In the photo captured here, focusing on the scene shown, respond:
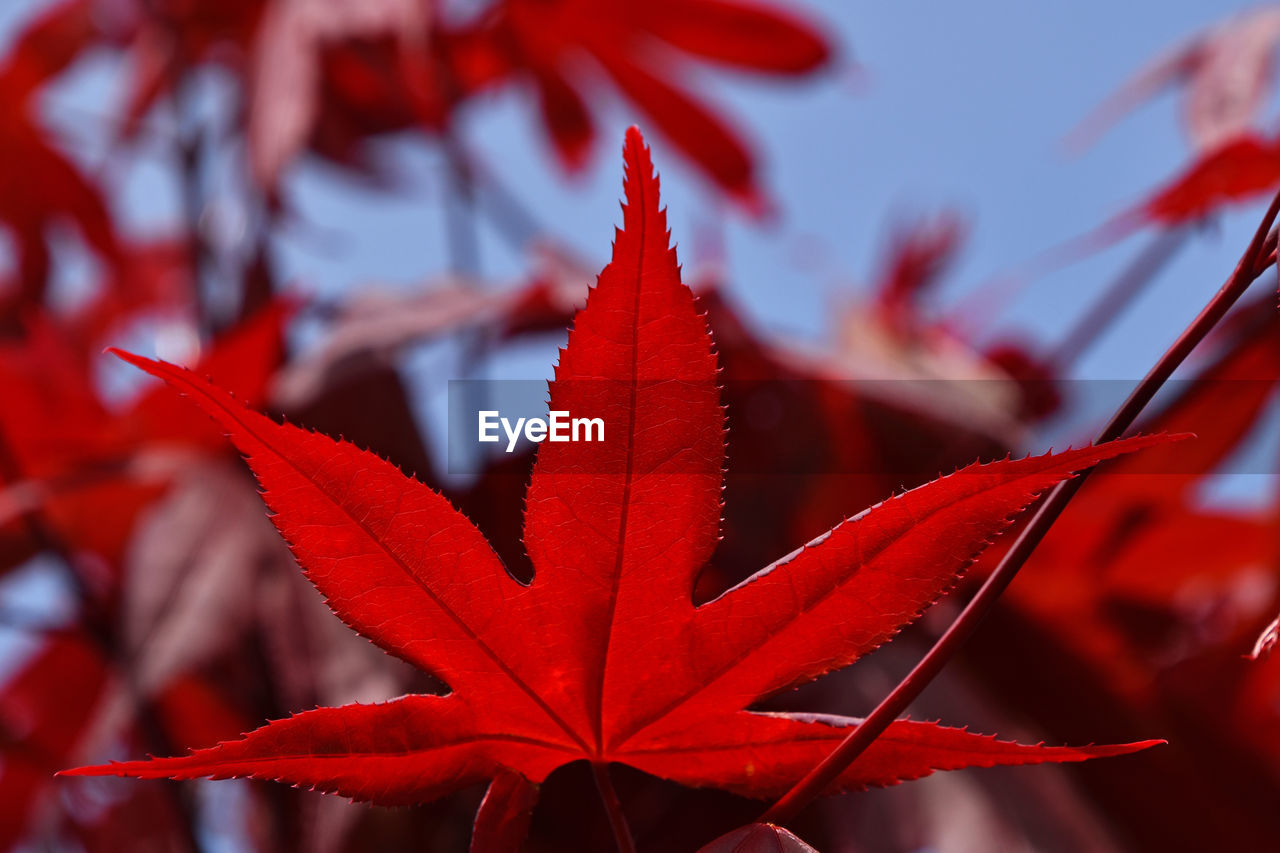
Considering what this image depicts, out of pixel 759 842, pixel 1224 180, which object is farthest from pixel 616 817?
pixel 1224 180

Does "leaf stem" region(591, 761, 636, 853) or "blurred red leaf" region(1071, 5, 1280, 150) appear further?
"blurred red leaf" region(1071, 5, 1280, 150)

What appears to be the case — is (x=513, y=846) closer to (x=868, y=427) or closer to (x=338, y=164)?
(x=868, y=427)

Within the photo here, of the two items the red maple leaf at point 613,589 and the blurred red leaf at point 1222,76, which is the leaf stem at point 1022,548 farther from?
the blurred red leaf at point 1222,76

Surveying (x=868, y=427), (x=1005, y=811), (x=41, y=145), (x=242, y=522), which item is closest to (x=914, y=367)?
(x=868, y=427)

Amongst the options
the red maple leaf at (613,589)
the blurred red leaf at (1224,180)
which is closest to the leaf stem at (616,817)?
the red maple leaf at (613,589)

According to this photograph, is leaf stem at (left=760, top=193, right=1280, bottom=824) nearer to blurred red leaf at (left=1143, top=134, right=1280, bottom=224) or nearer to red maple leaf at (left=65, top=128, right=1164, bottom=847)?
red maple leaf at (left=65, top=128, right=1164, bottom=847)

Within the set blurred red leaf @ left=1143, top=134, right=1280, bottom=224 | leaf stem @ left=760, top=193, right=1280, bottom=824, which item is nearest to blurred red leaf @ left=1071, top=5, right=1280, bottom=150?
blurred red leaf @ left=1143, top=134, right=1280, bottom=224

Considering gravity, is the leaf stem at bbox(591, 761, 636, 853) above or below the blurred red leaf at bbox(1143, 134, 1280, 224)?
below

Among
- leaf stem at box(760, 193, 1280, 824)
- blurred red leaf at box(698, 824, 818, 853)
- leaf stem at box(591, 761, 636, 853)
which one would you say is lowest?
leaf stem at box(591, 761, 636, 853)
